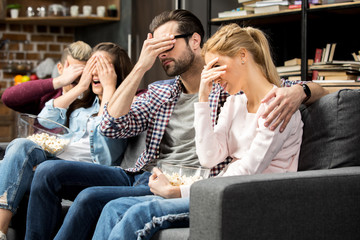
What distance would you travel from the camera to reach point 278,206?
148 centimetres

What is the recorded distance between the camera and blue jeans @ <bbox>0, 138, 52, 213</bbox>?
218 centimetres

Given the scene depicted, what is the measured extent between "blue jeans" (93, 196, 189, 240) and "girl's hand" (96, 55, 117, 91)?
1015 millimetres

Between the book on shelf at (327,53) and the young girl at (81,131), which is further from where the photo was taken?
the book on shelf at (327,53)

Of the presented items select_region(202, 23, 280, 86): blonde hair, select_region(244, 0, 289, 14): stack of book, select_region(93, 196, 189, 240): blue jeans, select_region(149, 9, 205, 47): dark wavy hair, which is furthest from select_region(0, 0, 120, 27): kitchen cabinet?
select_region(93, 196, 189, 240): blue jeans

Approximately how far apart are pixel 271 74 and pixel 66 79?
1.30m

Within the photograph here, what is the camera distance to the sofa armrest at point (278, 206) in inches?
55.5

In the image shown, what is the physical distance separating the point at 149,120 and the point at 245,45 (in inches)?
23.9

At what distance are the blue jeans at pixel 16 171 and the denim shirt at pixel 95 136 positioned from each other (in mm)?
288

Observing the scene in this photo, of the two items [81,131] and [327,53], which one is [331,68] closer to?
[327,53]

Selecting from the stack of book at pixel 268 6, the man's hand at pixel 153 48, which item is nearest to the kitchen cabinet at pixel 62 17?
the stack of book at pixel 268 6

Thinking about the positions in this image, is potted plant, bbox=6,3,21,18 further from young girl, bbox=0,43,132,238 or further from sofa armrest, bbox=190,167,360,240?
sofa armrest, bbox=190,167,360,240

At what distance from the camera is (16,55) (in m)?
5.29

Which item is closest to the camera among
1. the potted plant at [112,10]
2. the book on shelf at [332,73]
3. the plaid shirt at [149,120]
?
the plaid shirt at [149,120]

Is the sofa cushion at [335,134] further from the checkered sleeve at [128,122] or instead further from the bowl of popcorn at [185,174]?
the checkered sleeve at [128,122]
